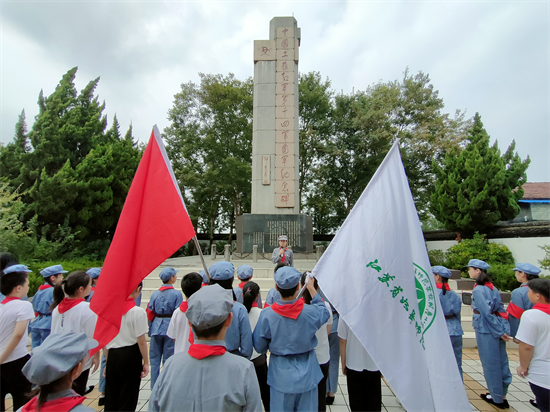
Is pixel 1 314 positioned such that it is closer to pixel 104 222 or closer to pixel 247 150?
pixel 104 222

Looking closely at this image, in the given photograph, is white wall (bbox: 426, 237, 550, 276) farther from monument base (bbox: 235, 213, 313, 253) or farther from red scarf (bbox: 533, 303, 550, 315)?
red scarf (bbox: 533, 303, 550, 315)

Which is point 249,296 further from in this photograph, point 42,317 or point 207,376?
point 42,317

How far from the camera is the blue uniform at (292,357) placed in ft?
6.50

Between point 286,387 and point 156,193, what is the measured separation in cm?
164

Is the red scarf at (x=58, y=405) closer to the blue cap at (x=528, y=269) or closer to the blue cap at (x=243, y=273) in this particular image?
the blue cap at (x=243, y=273)

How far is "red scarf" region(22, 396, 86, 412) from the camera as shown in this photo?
113 centimetres

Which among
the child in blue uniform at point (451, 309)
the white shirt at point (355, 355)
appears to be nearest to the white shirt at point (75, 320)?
the white shirt at point (355, 355)

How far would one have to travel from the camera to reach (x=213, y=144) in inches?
728

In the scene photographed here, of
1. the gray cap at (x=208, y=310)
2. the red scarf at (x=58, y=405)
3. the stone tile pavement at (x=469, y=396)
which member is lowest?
the stone tile pavement at (x=469, y=396)

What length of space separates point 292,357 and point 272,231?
896 cm

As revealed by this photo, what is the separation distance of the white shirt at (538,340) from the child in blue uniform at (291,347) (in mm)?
1565

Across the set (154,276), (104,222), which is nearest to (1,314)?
(154,276)

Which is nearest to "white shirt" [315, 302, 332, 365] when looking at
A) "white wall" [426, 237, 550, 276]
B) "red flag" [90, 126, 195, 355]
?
"red flag" [90, 126, 195, 355]

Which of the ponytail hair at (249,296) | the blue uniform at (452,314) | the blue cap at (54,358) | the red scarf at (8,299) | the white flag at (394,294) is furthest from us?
the blue uniform at (452,314)
